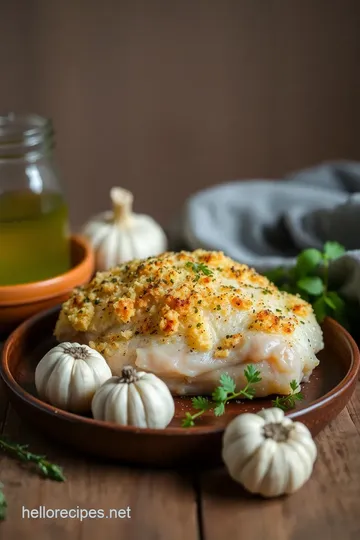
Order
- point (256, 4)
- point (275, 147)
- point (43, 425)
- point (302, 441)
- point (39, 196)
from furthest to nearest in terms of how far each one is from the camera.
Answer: point (275, 147) < point (256, 4) < point (39, 196) < point (43, 425) < point (302, 441)

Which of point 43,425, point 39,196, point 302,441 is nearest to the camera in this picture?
point 302,441

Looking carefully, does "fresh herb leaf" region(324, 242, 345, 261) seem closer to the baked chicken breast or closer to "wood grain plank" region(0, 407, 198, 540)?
the baked chicken breast

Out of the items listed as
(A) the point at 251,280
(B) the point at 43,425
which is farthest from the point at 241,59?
(B) the point at 43,425

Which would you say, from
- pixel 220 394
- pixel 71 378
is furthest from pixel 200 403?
pixel 71 378

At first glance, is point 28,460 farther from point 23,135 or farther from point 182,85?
point 182,85

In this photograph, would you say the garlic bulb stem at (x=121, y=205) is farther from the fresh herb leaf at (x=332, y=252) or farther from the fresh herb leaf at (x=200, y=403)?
the fresh herb leaf at (x=200, y=403)

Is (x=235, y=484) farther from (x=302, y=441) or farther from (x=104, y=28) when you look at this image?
(x=104, y=28)

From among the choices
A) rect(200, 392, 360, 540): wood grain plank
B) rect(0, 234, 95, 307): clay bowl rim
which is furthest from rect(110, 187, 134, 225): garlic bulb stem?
rect(200, 392, 360, 540): wood grain plank
